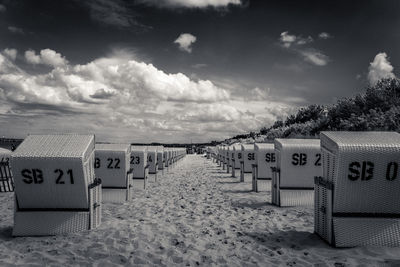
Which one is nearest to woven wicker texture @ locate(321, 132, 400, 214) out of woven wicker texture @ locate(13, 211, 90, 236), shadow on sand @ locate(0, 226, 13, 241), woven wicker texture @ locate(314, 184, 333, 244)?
woven wicker texture @ locate(314, 184, 333, 244)

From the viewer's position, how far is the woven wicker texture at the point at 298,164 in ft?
29.8

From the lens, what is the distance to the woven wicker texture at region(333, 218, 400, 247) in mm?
5324

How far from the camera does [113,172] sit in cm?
1010

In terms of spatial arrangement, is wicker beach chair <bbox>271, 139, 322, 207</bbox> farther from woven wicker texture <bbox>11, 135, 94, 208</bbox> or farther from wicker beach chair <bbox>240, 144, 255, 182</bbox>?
wicker beach chair <bbox>240, 144, 255, 182</bbox>

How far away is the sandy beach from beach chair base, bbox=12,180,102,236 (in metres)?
0.18

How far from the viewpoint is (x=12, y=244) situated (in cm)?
578

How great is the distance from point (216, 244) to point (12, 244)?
3.86 m

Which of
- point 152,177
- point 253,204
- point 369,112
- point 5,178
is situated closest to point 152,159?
point 152,177

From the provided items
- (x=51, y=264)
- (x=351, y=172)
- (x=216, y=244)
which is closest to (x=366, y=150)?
(x=351, y=172)

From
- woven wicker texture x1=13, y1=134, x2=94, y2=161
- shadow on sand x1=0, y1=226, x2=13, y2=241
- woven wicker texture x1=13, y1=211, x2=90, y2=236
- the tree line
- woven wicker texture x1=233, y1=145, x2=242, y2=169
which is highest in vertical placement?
the tree line

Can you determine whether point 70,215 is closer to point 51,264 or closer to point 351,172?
point 51,264

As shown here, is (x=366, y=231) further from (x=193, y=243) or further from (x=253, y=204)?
(x=253, y=204)

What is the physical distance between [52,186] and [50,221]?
2.62 feet

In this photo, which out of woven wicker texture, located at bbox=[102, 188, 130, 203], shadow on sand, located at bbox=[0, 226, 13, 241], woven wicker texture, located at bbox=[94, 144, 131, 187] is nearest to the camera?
shadow on sand, located at bbox=[0, 226, 13, 241]
